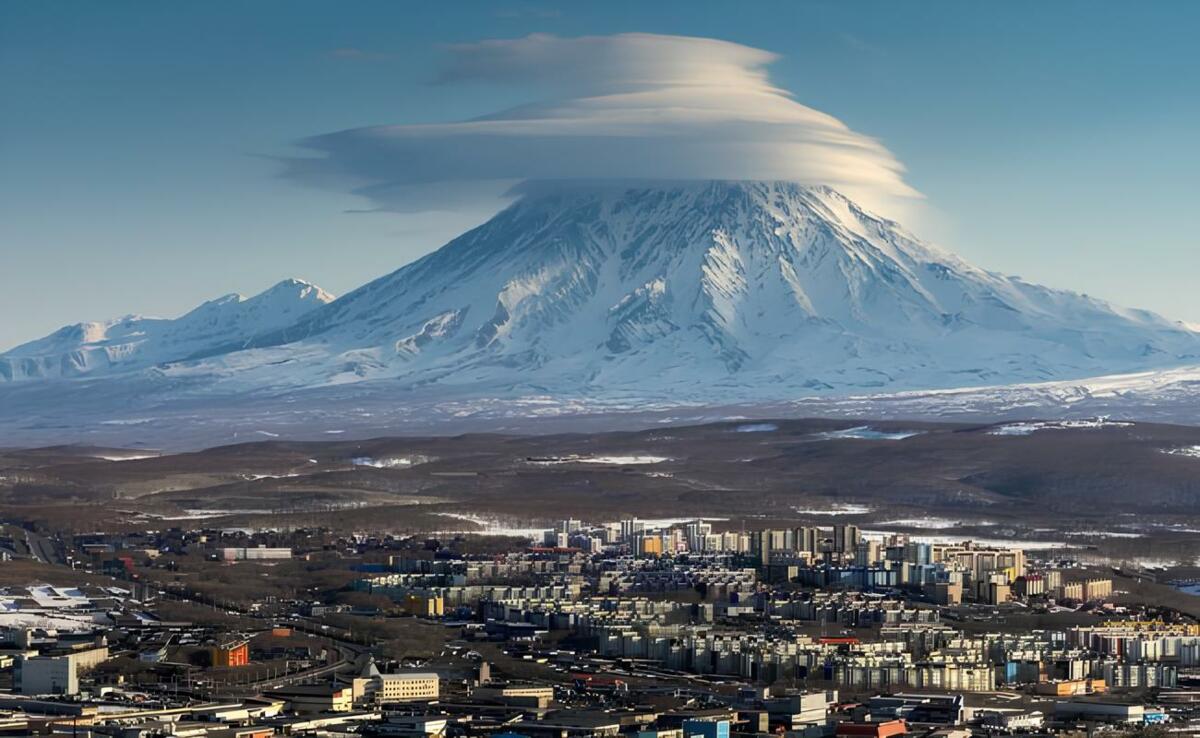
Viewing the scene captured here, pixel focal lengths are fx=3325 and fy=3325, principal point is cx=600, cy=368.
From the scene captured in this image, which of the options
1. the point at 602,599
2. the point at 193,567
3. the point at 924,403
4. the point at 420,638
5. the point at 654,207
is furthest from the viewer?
the point at 654,207

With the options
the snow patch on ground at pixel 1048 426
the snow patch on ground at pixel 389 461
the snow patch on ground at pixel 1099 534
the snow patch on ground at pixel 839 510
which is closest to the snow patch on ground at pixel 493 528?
the snow patch on ground at pixel 839 510

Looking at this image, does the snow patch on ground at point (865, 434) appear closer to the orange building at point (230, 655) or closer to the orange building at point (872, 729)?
the orange building at point (230, 655)

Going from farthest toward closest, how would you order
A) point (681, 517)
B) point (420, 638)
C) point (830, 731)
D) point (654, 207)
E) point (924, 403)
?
point (654, 207) → point (924, 403) → point (681, 517) → point (420, 638) → point (830, 731)

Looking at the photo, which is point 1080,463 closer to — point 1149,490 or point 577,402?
point 1149,490

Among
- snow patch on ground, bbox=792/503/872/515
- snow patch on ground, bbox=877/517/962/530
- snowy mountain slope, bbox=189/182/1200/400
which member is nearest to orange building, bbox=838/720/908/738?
snow patch on ground, bbox=877/517/962/530

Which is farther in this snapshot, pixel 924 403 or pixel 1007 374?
pixel 1007 374

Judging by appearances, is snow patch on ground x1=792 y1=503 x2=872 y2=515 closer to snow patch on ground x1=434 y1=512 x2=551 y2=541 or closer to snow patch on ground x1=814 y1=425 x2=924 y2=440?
snow patch on ground x1=434 y1=512 x2=551 y2=541

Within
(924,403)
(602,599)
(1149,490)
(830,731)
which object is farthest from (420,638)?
(924,403)
